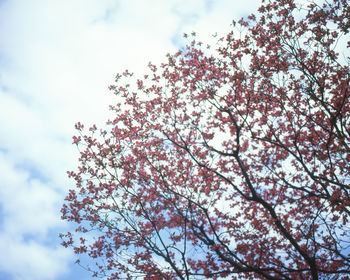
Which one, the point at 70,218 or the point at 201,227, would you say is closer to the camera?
the point at 201,227

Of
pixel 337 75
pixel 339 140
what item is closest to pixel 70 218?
pixel 339 140

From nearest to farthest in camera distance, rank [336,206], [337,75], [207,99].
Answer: [336,206] → [337,75] → [207,99]

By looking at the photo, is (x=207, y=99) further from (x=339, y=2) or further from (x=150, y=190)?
(x=339, y=2)

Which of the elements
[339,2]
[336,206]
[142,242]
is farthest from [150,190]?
[339,2]

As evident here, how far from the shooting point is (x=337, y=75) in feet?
27.9

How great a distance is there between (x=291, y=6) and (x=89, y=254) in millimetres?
11831

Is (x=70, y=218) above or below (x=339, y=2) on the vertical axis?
below

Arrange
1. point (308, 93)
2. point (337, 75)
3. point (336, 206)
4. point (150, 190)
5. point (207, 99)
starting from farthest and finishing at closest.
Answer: point (207, 99), point (150, 190), point (337, 75), point (308, 93), point (336, 206)

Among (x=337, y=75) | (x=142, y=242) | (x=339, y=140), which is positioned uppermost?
(x=337, y=75)

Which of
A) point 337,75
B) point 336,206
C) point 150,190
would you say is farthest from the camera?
point 150,190

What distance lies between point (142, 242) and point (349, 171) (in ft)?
23.2

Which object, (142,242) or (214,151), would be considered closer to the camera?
(142,242)

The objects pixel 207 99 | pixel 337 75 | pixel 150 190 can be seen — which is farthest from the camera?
pixel 207 99

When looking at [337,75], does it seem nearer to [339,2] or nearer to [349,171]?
[339,2]
